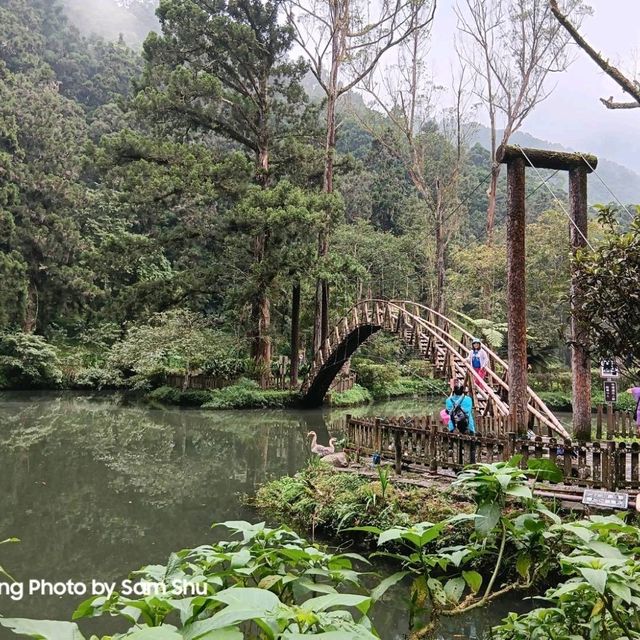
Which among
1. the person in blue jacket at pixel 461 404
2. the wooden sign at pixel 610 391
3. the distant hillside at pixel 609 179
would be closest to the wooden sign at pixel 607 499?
the person in blue jacket at pixel 461 404

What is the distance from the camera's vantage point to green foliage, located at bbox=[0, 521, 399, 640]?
3.13 ft

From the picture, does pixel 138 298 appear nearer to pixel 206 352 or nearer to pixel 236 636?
pixel 206 352

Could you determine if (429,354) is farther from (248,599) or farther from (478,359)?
(248,599)

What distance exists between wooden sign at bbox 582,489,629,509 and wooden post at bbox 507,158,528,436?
2060 mm

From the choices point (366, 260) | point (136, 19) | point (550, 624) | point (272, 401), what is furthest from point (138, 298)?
point (136, 19)

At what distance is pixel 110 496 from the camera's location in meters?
7.76

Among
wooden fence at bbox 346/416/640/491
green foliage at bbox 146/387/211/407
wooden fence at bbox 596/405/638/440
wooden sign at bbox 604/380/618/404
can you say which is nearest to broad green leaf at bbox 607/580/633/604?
wooden fence at bbox 346/416/640/491

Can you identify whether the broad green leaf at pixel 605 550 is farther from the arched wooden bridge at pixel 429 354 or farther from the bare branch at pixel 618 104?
the arched wooden bridge at pixel 429 354

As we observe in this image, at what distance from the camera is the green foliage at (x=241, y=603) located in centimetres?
96

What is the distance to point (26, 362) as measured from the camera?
70.4 ft

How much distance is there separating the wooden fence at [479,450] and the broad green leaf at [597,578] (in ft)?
14.0

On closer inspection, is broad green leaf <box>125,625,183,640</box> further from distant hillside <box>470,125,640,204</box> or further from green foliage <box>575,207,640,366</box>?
distant hillside <box>470,125,640,204</box>

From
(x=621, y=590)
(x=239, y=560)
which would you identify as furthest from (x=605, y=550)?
(x=239, y=560)

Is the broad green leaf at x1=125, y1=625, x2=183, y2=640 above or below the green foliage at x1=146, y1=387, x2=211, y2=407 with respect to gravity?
above
